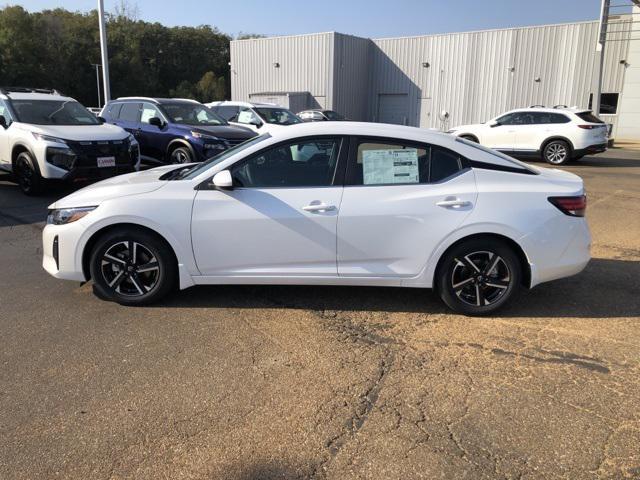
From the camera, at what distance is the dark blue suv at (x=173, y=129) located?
1096cm

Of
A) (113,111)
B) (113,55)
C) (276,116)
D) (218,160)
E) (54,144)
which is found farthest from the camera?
(113,55)

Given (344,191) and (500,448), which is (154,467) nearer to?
(500,448)

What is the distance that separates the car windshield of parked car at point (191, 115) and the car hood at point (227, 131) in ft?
1.21

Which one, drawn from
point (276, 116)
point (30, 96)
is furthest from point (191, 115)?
point (276, 116)

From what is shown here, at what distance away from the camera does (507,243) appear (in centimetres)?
439

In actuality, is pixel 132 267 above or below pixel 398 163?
below

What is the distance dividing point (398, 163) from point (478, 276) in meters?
1.11

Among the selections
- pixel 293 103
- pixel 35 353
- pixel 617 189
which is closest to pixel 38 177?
pixel 35 353

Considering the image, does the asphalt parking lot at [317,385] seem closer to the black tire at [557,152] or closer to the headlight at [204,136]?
the headlight at [204,136]

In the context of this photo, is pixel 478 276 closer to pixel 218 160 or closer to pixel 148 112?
pixel 218 160

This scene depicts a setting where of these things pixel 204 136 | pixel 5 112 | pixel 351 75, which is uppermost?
pixel 351 75

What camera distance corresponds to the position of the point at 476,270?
442cm

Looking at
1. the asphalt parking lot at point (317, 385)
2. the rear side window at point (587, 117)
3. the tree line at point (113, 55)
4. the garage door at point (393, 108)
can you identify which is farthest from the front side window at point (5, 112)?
the tree line at point (113, 55)

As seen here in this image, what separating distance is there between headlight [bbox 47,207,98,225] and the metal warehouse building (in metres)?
26.3
